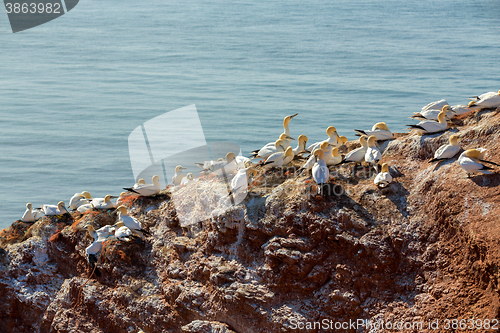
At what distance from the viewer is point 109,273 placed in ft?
38.4

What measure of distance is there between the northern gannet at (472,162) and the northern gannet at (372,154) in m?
1.60

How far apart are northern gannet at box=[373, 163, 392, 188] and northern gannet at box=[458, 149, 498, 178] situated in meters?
1.31

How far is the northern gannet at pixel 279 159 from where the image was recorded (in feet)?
34.6

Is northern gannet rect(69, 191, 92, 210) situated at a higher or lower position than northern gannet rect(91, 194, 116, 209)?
lower

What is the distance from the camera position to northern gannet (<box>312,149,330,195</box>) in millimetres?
9437

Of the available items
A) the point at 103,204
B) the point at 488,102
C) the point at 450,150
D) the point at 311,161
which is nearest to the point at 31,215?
the point at 103,204

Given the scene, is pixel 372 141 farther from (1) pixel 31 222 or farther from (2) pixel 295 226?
(1) pixel 31 222

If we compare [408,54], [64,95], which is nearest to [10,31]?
[64,95]

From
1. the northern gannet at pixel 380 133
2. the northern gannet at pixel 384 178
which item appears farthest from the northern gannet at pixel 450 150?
the northern gannet at pixel 380 133

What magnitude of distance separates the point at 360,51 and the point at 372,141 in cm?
3391

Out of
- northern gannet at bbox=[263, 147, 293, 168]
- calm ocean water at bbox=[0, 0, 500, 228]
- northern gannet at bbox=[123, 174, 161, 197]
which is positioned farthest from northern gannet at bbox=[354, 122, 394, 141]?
calm ocean water at bbox=[0, 0, 500, 228]

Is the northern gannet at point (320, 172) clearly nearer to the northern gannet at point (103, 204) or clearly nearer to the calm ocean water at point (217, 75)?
the northern gannet at point (103, 204)

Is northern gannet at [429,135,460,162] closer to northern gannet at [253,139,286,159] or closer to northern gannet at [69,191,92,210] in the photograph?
northern gannet at [253,139,286,159]

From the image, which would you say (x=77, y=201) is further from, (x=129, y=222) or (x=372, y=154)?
(x=372, y=154)
